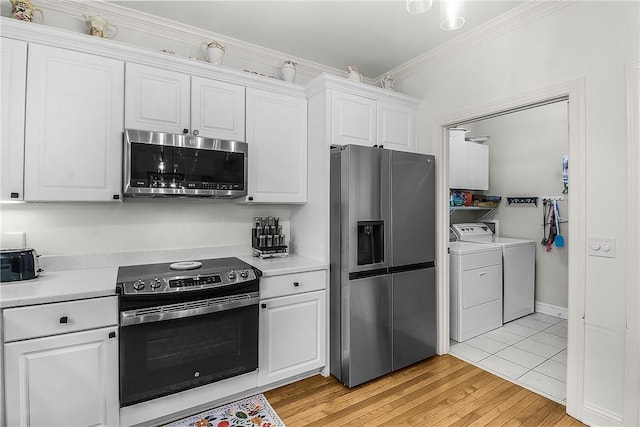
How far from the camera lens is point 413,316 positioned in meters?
2.70

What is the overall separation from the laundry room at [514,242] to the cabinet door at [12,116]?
3.19 meters

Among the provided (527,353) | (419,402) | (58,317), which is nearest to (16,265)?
(58,317)

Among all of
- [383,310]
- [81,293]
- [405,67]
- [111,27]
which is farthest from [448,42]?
[81,293]

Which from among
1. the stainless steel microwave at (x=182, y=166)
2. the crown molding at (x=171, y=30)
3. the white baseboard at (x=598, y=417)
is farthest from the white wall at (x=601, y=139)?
the stainless steel microwave at (x=182, y=166)

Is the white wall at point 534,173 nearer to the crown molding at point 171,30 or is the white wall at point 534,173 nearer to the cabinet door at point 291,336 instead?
the crown molding at point 171,30

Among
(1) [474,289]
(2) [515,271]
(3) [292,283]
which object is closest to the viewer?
(3) [292,283]

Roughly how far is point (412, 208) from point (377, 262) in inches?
22.6

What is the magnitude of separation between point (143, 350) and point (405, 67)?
3.22 metres

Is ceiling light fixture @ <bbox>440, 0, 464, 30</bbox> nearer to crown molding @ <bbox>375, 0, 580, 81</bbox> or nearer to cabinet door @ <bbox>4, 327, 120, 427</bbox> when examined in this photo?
crown molding @ <bbox>375, 0, 580, 81</bbox>

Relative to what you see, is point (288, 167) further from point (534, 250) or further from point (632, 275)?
point (534, 250)

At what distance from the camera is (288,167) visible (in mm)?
2701

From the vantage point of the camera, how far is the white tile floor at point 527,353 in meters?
2.47

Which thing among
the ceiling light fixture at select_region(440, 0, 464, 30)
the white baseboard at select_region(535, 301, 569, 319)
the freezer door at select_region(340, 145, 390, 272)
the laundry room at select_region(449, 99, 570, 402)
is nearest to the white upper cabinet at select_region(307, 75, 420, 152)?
the freezer door at select_region(340, 145, 390, 272)

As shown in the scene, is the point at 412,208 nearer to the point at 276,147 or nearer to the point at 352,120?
the point at 352,120
